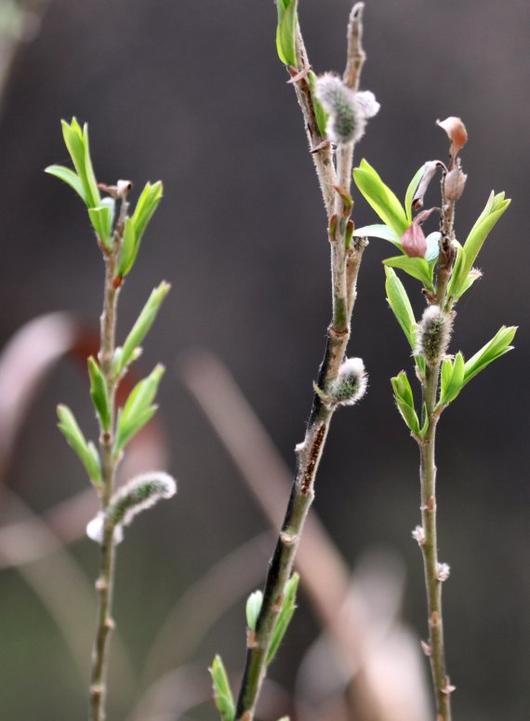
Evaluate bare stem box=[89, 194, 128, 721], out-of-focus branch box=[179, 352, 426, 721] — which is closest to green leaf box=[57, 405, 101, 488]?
bare stem box=[89, 194, 128, 721]

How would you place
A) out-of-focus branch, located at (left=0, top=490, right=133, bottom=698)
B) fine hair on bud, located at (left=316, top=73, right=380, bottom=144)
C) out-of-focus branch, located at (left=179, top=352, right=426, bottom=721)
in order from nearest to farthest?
fine hair on bud, located at (left=316, top=73, right=380, bottom=144) → out-of-focus branch, located at (left=179, top=352, right=426, bottom=721) → out-of-focus branch, located at (left=0, top=490, right=133, bottom=698)

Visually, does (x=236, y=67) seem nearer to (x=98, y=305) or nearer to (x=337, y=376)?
(x=98, y=305)

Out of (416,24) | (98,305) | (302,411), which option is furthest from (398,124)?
(98,305)

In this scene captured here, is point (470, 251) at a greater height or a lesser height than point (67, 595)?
lesser

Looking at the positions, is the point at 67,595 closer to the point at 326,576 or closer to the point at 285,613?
the point at 326,576

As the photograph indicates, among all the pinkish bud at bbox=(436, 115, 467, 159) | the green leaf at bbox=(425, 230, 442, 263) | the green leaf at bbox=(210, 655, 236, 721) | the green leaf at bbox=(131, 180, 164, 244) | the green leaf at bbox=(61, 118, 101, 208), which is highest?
the green leaf at bbox=(61, 118, 101, 208)

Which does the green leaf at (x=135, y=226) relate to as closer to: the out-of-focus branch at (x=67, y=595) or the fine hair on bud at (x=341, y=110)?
the fine hair on bud at (x=341, y=110)

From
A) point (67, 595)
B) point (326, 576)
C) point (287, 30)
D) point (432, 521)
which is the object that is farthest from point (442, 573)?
point (67, 595)

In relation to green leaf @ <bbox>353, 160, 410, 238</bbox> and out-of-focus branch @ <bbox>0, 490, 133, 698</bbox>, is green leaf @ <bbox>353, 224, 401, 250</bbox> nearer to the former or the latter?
green leaf @ <bbox>353, 160, 410, 238</bbox>
